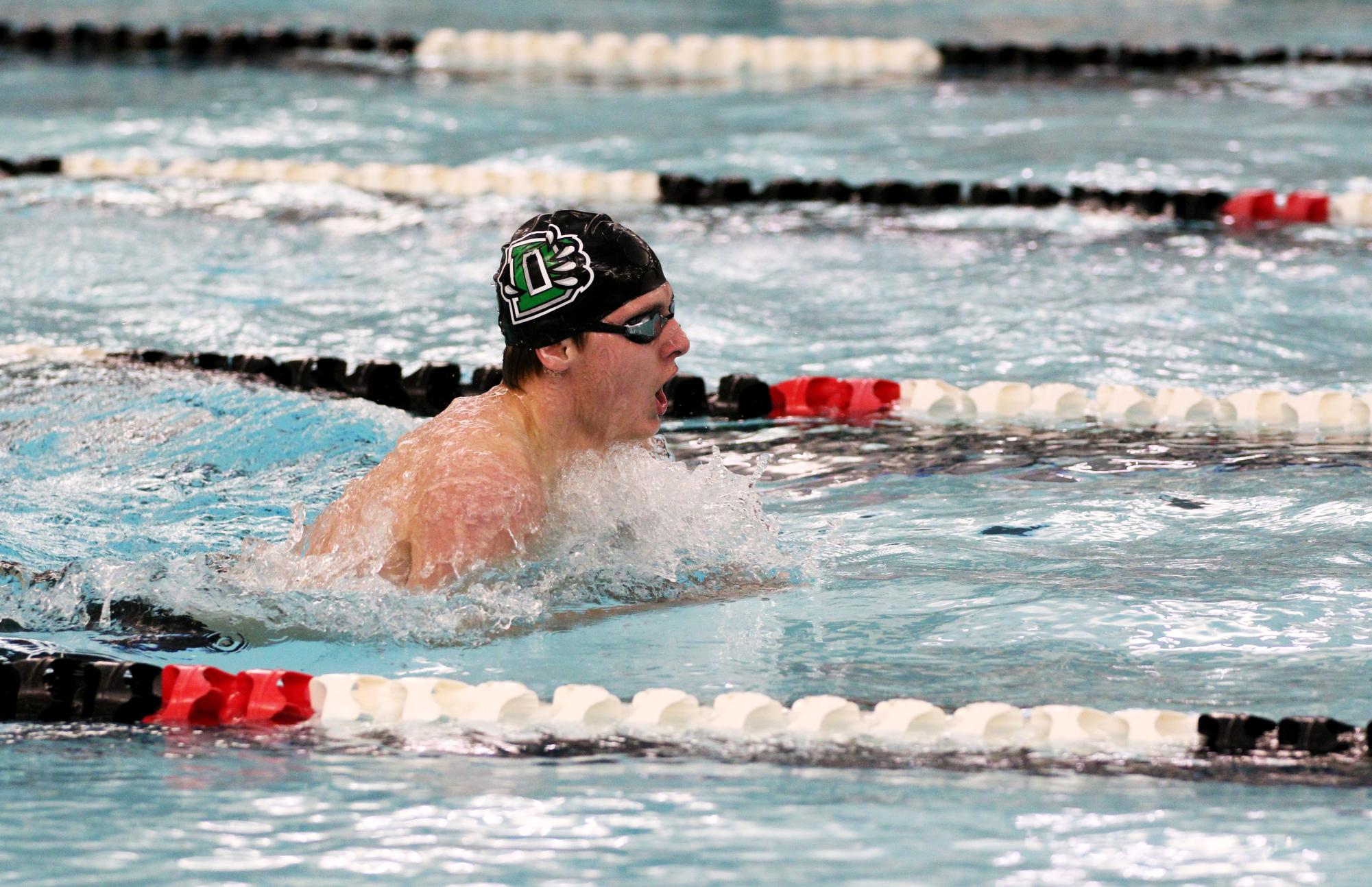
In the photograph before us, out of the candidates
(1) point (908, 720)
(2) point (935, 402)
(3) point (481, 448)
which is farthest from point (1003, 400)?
(1) point (908, 720)

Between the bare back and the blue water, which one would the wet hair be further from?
the blue water

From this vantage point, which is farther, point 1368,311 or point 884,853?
point 1368,311

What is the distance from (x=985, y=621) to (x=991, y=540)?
21.6 inches

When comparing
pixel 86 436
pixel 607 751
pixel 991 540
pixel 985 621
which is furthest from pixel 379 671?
pixel 86 436

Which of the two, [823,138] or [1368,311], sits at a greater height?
[823,138]

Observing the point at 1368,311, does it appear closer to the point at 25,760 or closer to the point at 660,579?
the point at 660,579

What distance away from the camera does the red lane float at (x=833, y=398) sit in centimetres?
484

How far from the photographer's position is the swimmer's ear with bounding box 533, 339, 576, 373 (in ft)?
10.4

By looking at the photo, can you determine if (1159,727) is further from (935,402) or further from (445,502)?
(935,402)

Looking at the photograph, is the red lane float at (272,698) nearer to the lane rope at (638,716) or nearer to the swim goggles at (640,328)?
the lane rope at (638,716)

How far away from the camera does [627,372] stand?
3184mm

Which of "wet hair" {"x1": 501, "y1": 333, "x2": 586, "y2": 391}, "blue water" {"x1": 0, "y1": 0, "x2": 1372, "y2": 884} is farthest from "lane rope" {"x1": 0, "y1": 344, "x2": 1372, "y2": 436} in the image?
"wet hair" {"x1": 501, "y1": 333, "x2": 586, "y2": 391}

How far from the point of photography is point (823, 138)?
27.0 feet

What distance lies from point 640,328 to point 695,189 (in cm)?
413
